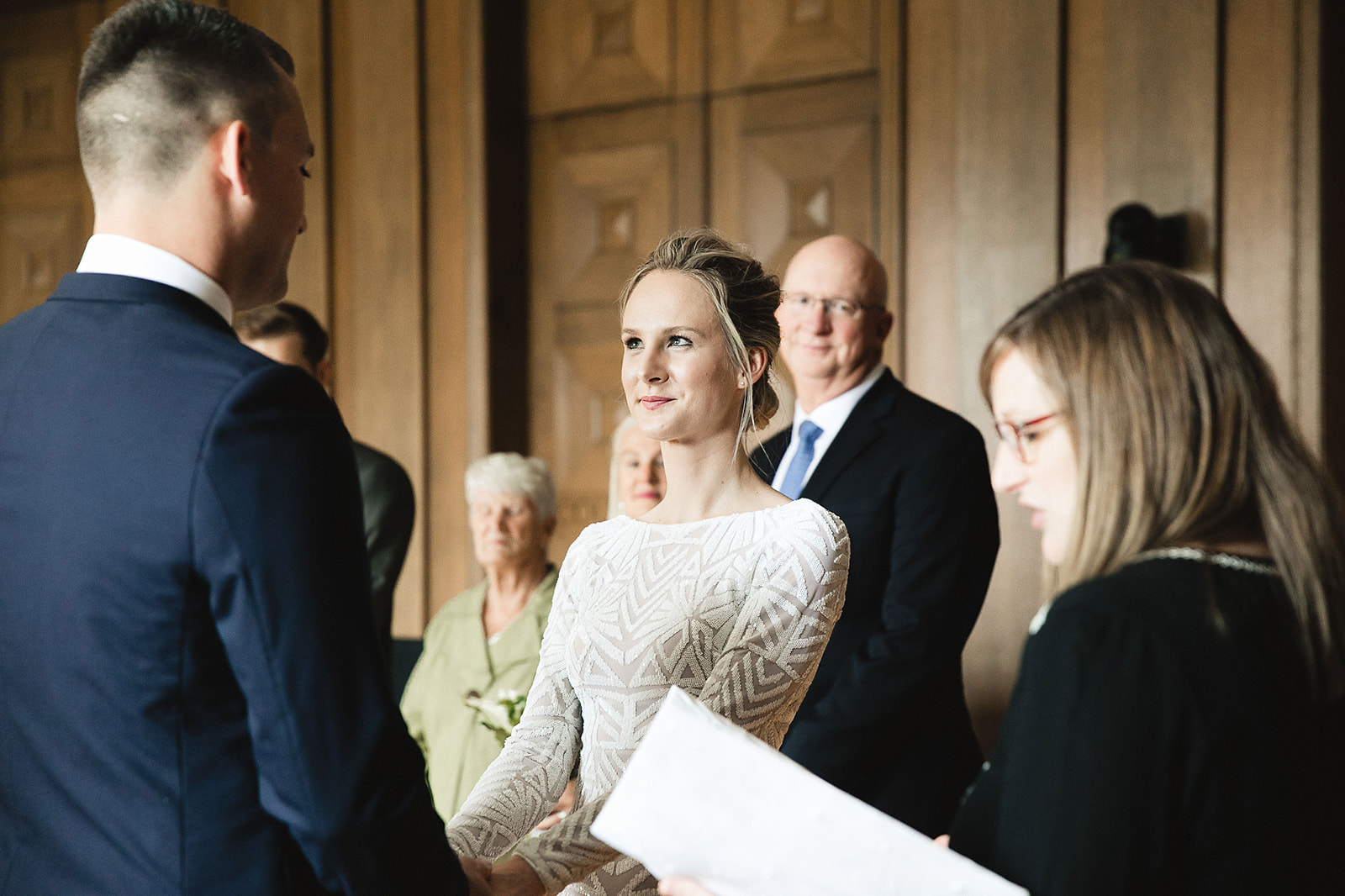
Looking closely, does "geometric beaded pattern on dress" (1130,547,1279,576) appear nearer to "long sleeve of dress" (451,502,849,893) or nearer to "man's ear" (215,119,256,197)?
"long sleeve of dress" (451,502,849,893)

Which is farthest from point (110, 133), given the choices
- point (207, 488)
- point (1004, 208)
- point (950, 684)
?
point (1004, 208)

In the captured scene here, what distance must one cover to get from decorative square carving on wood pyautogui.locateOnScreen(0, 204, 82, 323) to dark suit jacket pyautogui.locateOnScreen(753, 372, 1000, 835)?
15.4ft

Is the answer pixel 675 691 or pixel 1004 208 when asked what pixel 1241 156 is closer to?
pixel 1004 208

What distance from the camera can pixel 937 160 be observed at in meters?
4.30

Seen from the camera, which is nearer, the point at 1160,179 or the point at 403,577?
the point at 1160,179

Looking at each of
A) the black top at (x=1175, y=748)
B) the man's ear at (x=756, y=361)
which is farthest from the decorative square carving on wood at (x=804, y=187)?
the black top at (x=1175, y=748)

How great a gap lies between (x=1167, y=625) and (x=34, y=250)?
6312mm

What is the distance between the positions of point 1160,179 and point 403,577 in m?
3.38

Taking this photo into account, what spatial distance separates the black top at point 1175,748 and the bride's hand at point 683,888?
12.5 inches

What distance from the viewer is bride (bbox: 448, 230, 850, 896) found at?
1.68 meters

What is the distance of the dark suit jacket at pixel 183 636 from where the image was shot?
1160 millimetres

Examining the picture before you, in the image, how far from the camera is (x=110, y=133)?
129 cm

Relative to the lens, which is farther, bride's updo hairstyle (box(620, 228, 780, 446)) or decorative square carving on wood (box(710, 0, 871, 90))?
decorative square carving on wood (box(710, 0, 871, 90))

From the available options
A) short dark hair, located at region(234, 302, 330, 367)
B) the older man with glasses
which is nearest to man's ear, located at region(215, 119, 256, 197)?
the older man with glasses
